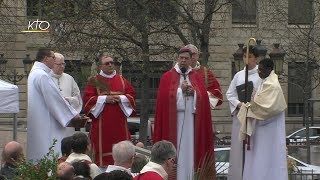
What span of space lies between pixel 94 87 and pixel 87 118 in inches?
29.3

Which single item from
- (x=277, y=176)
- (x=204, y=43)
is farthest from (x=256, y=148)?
(x=204, y=43)

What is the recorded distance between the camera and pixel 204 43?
88.5ft

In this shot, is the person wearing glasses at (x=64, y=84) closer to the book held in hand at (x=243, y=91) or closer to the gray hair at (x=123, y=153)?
the book held in hand at (x=243, y=91)

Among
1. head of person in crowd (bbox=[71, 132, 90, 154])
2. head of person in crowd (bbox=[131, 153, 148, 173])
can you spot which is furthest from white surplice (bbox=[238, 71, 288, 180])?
head of person in crowd (bbox=[71, 132, 90, 154])

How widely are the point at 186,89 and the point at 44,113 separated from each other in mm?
1900

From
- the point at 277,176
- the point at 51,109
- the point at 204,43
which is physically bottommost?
the point at 277,176

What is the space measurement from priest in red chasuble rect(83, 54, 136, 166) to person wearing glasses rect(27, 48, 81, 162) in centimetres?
90

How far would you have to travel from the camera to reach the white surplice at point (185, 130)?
13078 mm

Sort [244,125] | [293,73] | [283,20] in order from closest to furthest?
[244,125]
[283,20]
[293,73]

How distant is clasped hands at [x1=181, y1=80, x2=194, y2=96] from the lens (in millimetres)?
12945

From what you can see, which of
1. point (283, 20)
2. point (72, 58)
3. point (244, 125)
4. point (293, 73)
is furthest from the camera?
point (293, 73)

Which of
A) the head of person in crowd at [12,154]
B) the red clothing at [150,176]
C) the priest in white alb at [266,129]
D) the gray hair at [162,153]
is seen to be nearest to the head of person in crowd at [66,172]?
the red clothing at [150,176]

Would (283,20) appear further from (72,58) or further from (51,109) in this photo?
(51,109)

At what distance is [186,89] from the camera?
13.0 m
